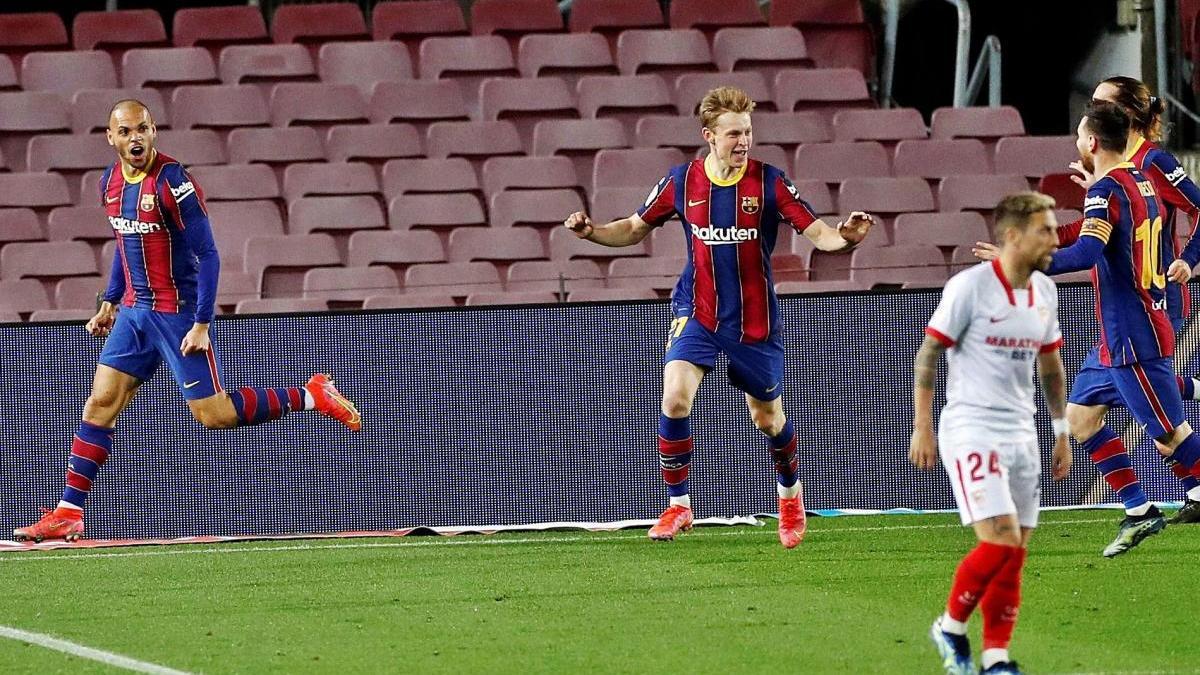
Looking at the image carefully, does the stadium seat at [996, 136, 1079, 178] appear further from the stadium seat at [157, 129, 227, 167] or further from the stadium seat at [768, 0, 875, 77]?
the stadium seat at [157, 129, 227, 167]

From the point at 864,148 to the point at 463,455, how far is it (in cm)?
528

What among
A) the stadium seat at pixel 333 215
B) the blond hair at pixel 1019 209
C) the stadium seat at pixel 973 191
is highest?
the stadium seat at pixel 973 191

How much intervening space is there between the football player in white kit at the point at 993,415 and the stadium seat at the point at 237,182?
873cm

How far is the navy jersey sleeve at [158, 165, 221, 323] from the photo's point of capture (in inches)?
337

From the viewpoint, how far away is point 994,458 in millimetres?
5363

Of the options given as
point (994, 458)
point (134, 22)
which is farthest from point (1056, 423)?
point (134, 22)

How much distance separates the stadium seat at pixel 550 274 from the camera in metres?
12.1

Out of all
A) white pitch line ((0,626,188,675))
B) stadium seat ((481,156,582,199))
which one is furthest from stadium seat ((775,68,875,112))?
white pitch line ((0,626,188,675))

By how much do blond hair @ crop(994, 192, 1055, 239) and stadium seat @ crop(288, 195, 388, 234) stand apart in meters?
8.21

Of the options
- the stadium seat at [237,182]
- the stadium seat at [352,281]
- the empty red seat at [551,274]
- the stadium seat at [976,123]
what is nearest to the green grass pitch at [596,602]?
the stadium seat at [352,281]

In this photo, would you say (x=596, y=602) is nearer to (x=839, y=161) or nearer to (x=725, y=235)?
(x=725, y=235)

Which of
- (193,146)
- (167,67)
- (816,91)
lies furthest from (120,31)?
(816,91)

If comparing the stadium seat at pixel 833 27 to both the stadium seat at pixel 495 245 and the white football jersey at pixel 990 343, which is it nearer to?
the stadium seat at pixel 495 245

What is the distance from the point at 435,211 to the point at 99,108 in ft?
9.97
